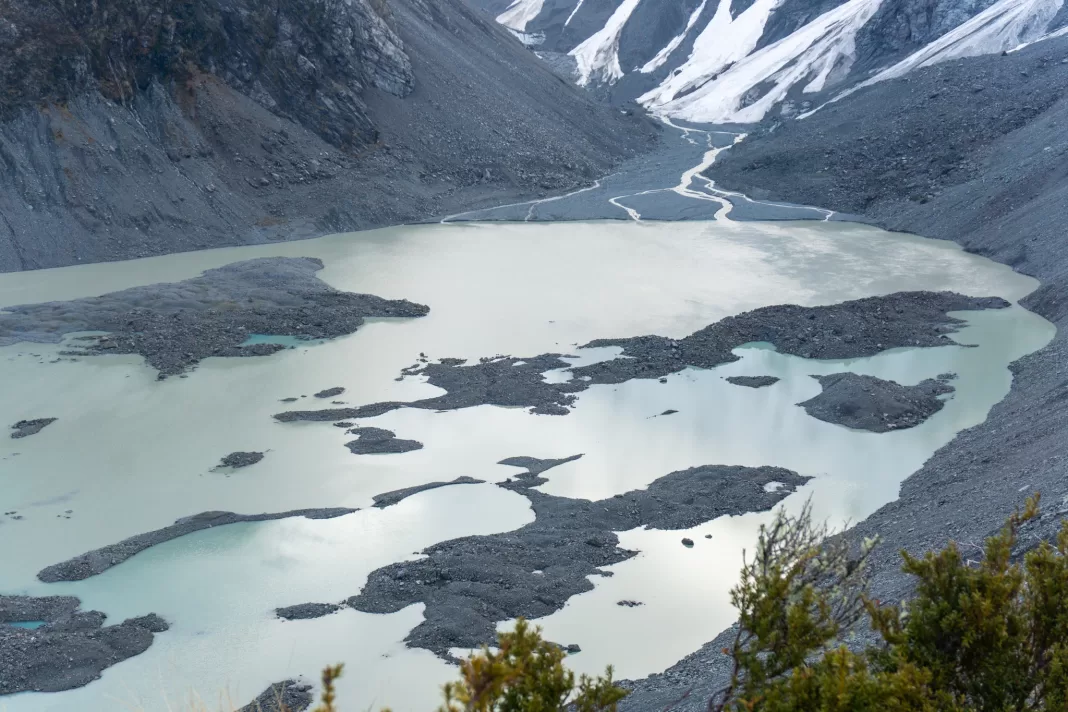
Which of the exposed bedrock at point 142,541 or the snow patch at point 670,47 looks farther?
the snow patch at point 670,47

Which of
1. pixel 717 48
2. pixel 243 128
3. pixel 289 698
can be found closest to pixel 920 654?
pixel 289 698

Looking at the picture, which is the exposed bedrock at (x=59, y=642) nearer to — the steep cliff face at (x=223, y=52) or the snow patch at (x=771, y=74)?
the steep cliff face at (x=223, y=52)

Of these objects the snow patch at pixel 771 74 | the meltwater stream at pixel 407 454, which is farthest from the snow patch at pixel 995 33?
the meltwater stream at pixel 407 454

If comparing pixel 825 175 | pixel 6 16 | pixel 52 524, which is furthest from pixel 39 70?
pixel 825 175

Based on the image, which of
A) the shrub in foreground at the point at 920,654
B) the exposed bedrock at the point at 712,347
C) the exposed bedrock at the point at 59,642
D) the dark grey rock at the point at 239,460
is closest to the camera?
the shrub in foreground at the point at 920,654

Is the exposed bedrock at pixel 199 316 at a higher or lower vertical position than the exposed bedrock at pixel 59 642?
higher

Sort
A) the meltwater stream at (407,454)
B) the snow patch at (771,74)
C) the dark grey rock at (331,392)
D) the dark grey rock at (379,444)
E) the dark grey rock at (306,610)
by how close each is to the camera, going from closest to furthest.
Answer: the meltwater stream at (407,454)
the dark grey rock at (306,610)
the dark grey rock at (379,444)
the dark grey rock at (331,392)
the snow patch at (771,74)
